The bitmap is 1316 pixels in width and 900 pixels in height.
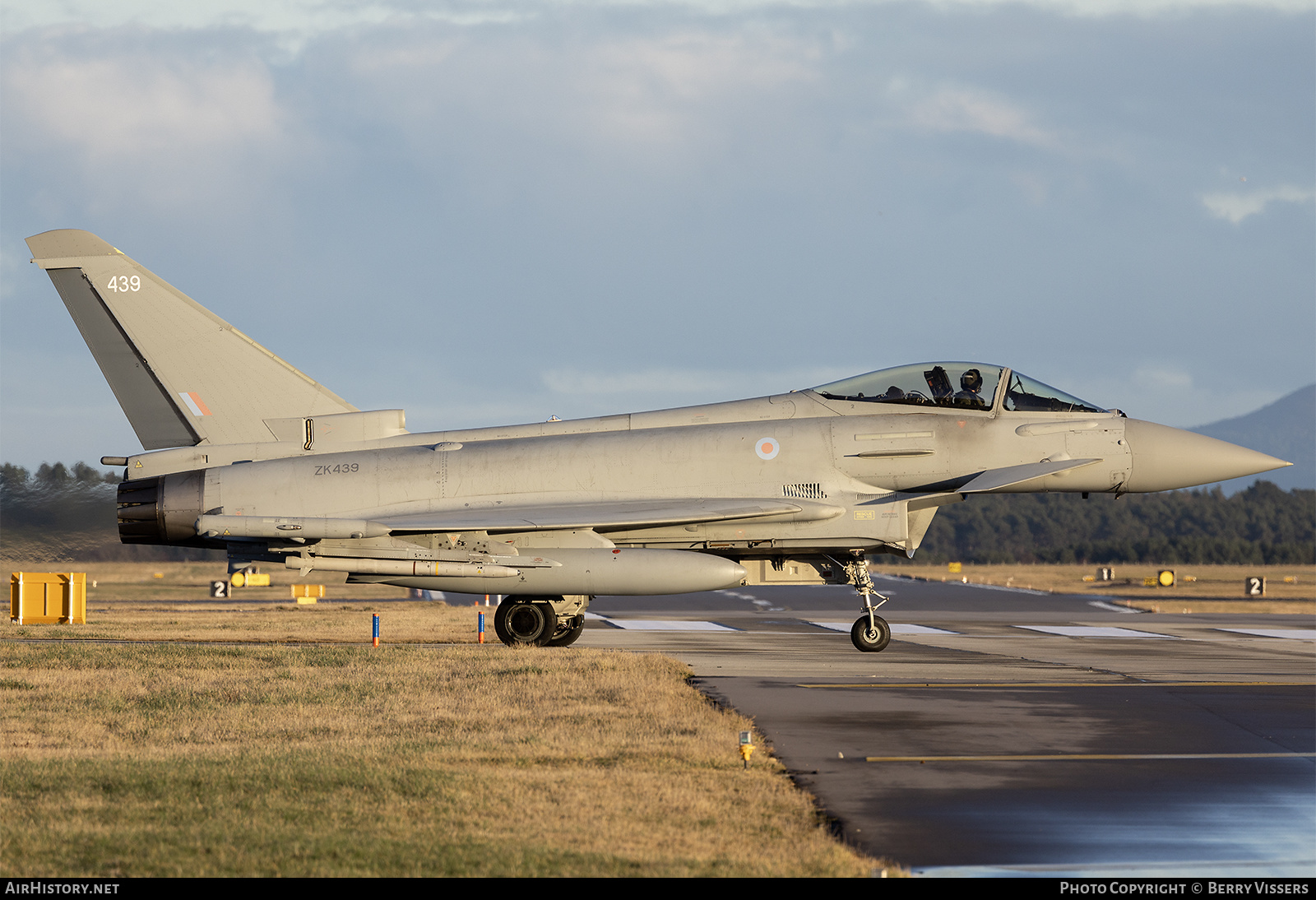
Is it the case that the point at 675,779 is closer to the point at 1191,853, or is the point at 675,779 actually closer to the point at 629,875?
the point at 629,875

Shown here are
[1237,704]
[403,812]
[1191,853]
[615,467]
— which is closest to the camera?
[1191,853]

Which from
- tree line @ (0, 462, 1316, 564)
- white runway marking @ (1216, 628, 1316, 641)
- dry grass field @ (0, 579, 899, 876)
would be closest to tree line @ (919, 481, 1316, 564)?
tree line @ (0, 462, 1316, 564)

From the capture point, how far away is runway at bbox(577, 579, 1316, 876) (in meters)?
6.38

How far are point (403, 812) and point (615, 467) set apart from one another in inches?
415

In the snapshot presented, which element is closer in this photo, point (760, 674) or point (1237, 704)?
point (1237, 704)

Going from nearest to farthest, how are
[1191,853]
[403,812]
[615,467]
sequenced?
[1191,853] → [403,812] → [615,467]

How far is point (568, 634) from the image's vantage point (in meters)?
18.5

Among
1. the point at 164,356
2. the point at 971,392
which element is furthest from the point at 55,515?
the point at 971,392

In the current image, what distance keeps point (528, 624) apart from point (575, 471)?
101 inches

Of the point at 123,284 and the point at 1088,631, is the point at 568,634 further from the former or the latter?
the point at 1088,631

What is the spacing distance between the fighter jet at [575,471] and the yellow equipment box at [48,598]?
23.7 ft

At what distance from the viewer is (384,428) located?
1848 cm

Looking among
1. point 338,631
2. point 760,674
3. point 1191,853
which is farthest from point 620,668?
point 338,631

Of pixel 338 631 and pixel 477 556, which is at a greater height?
pixel 477 556
